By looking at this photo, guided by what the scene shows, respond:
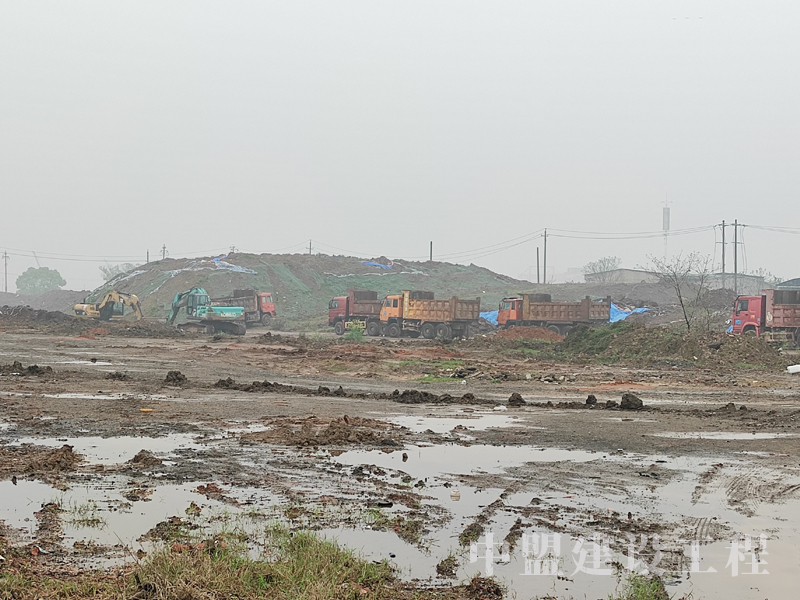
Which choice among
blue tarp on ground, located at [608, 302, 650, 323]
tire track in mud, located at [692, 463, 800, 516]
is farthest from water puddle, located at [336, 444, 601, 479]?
blue tarp on ground, located at [608, 302, 650, 323]

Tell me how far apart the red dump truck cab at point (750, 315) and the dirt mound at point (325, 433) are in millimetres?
29554

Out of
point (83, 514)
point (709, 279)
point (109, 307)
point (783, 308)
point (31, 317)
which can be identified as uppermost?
point (709, 279)

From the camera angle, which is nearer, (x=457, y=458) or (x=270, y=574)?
(x=270, y=574)

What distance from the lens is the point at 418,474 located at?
10.3 m

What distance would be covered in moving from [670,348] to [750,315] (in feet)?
30.4

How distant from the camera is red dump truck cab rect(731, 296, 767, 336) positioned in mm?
38969

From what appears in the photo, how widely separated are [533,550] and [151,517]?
11.4 feet

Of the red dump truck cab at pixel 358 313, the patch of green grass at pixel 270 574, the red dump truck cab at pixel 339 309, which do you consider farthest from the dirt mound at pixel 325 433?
the red dump truck cab at pixel 339 309

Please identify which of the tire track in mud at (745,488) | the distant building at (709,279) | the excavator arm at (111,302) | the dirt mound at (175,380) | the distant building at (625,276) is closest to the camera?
the tire track in mud at (745,488)

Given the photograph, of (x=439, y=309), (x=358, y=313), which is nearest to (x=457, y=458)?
(x=439, y=309)

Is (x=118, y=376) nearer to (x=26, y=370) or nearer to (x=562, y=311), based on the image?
(x=26, y=370)

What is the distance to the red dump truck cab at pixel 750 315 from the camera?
39.0 m

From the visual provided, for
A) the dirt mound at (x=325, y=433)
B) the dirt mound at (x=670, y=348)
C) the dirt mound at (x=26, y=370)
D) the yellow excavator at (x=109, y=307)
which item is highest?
the yellow excavator at (x=109, y=307)

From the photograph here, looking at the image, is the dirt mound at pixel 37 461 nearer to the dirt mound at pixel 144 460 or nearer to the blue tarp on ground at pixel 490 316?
the dirt mound at pixel 144 460
